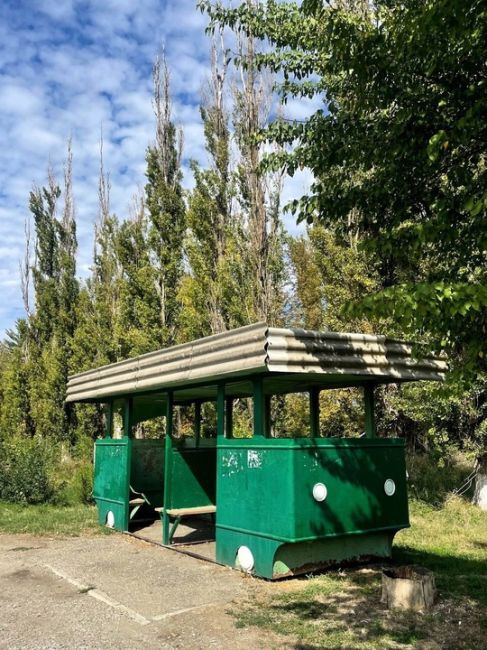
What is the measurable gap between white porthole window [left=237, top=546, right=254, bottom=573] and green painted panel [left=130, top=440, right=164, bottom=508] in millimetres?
4970

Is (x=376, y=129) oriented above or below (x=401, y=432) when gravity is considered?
above

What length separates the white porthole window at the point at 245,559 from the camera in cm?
690

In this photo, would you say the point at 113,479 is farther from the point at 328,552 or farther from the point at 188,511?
the point at 328,552

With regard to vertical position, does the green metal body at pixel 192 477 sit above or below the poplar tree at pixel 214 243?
below

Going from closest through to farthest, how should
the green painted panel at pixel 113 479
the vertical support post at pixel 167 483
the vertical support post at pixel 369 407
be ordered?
the vertical support post at pixel 369 407 < the vertical support post at pixel 167 483 < the green painted panel at pixel 113 479

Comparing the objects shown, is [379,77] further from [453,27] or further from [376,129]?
[453,27]

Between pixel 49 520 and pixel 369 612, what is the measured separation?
27.3ft

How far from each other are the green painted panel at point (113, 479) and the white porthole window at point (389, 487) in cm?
500

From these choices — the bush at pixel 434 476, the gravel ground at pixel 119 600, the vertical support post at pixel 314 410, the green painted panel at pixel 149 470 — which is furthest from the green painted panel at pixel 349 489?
the bush at pixel 434 476

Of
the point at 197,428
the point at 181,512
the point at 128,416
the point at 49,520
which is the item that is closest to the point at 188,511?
the point at 181,512

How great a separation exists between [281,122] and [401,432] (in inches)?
451

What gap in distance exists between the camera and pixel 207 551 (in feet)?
28.7

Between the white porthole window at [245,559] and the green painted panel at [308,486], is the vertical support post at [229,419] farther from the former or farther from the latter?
the white porthole window at [245,559]

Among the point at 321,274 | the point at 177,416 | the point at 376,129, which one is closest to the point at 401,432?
the point at 321,274
